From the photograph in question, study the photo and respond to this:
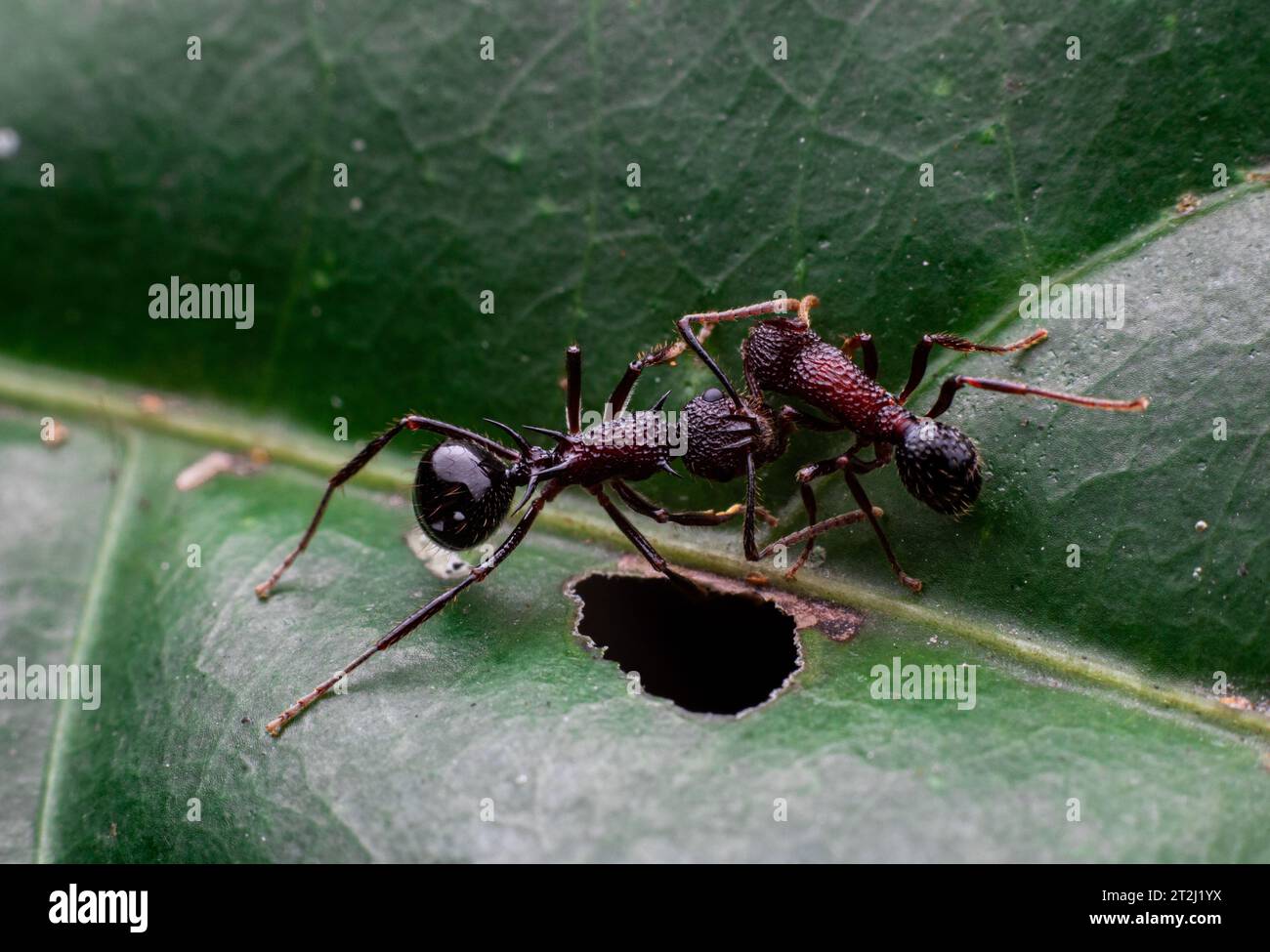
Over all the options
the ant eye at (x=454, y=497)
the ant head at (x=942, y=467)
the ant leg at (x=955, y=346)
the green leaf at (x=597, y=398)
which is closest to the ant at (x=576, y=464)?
the ant eye at (x=454, y=497)

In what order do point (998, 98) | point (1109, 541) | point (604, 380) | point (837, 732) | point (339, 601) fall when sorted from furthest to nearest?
point (604, 380), point (339, 601), point (998, 98), point (1109, 541), point (837, 732)

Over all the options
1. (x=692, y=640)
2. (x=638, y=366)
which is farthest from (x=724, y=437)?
(x=692, y=640)

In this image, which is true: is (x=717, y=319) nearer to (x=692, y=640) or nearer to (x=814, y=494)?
(x=814, y=494)

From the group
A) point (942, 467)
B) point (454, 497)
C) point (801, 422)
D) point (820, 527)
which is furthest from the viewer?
point (801, 422)

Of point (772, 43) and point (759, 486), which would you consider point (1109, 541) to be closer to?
point (759, 486)

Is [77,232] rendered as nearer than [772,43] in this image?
No

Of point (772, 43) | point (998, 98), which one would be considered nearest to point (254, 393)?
point (772, 43)
